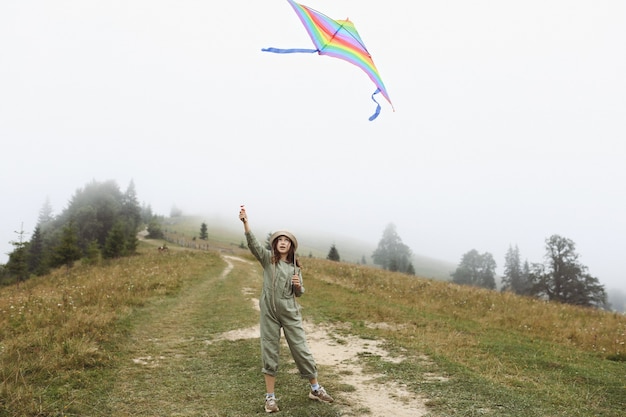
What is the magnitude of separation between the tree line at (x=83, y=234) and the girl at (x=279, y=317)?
35.1 metres

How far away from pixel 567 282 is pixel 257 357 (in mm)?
46803

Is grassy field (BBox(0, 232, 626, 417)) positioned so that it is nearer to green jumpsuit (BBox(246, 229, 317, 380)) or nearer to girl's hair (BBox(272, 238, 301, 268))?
green jumpsuit (BBox(246, 229, 317, 380))

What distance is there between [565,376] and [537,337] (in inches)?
176

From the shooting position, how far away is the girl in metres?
5.32

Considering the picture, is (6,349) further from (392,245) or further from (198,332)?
(392,245)

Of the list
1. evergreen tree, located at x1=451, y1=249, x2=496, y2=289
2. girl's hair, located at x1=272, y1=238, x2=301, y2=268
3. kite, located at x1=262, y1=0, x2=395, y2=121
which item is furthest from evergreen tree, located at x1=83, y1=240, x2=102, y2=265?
evergreen tree, located at x1=451, y1=249, x2=496, y2=289

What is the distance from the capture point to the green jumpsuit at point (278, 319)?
211 inches

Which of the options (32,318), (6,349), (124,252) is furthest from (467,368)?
(124,252)

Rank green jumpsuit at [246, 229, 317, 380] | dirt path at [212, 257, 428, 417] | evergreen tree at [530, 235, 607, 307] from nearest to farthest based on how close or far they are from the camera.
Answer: dirt path at [212, 257, 428, 417], green jumpsuit at [246, 229, 317, 380], evergreen tree at [530, 235, 607, 307]

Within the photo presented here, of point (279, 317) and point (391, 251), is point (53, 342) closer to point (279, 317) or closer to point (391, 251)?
point (279, 317)

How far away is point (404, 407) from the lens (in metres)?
5.28

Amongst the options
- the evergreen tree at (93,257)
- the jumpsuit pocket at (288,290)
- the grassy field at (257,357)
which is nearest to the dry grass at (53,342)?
the grassy field at (257,357)

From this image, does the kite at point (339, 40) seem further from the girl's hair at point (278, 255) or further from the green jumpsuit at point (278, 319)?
the green jumpsuit at point (278, 319)

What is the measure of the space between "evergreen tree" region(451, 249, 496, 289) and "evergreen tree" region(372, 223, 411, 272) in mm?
11904
